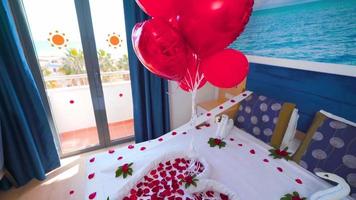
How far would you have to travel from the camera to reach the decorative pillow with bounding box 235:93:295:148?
146 cm

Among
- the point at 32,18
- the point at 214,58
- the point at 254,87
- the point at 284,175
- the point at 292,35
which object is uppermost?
the point at 32,18

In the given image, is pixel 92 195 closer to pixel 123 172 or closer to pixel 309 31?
pixel 123 172

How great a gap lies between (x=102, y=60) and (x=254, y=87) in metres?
1.75

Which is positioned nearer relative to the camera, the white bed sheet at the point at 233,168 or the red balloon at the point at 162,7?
the red balloon at the point at 162,7

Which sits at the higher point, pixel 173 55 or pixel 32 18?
pixel 32 18

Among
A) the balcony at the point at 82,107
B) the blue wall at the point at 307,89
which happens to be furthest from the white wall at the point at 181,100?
the blue wall at the point at 307,89

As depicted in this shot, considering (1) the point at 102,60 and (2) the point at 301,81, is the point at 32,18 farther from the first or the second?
(2) the point at 301,81

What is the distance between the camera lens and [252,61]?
6.20 ft

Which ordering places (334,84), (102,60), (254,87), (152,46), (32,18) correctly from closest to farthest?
1. (152,46)
2. (334,84)
3. (32,18)
4. (254,87)
5. (102,60)

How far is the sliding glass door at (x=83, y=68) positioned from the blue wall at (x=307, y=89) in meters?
1.61

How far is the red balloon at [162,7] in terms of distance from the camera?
0.89 meters

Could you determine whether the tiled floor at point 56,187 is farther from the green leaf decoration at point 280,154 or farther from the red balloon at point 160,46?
the green leaf decoration at point 280,154

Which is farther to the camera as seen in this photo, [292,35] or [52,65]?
[52,65]

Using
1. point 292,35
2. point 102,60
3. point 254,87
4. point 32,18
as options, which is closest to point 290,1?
point 292,35
